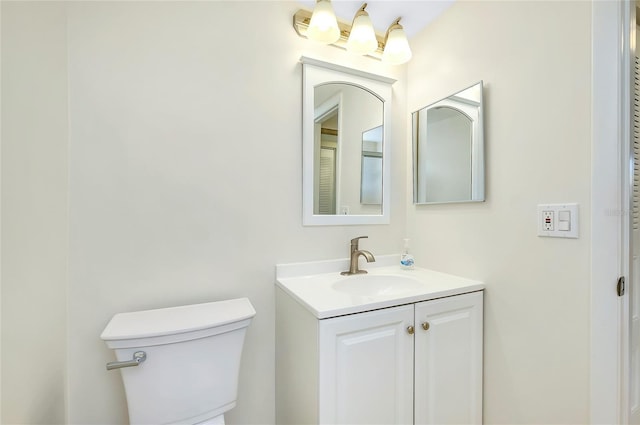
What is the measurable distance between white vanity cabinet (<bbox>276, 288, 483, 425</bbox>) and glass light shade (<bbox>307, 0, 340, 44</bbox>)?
126cm

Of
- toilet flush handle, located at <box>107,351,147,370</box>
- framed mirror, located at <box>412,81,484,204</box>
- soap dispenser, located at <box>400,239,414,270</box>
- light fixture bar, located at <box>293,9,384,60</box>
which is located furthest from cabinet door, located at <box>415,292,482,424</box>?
light fixture bar, located at <box>293,9,384,60</box>

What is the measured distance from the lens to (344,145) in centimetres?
147

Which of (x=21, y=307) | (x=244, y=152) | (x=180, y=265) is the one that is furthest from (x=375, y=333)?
(x=21, y=307)

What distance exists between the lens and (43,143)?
0.87 m

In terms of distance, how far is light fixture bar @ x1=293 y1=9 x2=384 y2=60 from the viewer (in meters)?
1.33

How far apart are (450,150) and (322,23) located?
892 mm

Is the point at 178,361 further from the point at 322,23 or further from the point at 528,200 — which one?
the point at 322,23

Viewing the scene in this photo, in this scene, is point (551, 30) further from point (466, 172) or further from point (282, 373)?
point (282, 373)

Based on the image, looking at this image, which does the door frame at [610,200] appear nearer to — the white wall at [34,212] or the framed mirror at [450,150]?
the framed mirror at [450,150]

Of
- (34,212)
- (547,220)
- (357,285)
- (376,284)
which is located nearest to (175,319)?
(34,212)

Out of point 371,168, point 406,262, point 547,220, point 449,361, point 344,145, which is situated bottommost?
point 449,361

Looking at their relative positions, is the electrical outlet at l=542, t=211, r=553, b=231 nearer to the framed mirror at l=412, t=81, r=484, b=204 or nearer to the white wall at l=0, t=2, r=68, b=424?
the framed mirror at l=412, t=81, r=484, b=204

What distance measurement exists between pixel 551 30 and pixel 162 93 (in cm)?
154

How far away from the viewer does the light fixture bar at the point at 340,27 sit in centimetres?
133
